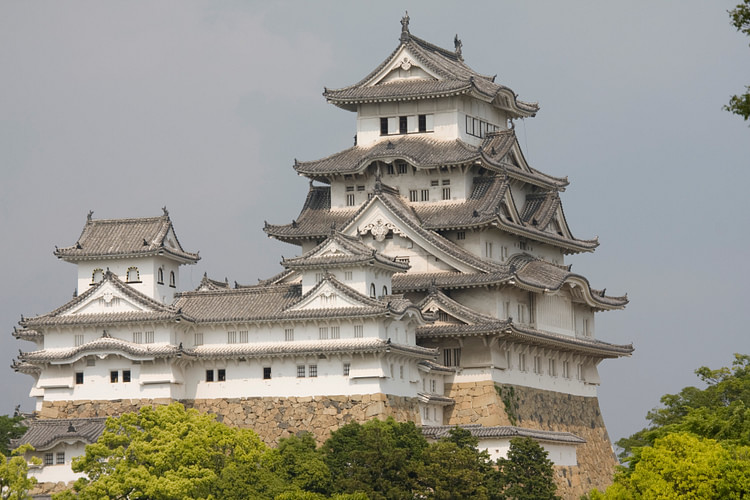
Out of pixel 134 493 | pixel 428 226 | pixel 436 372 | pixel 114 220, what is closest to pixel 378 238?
pixel 428 226

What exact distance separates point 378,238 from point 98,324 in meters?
14.2

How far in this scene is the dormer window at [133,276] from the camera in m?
67.7

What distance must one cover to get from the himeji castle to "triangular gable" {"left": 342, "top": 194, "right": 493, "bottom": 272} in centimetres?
9

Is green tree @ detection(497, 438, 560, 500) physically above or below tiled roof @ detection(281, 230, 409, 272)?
below

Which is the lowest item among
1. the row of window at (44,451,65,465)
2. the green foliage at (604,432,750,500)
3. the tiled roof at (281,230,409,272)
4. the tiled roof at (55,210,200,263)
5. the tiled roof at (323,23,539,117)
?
the green foliage at (604,432,750,500)

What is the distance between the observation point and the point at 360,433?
5619 cm

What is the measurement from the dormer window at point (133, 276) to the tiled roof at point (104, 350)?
124 inches

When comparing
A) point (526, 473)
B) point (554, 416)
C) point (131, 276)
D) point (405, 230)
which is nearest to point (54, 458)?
point (131, 276)

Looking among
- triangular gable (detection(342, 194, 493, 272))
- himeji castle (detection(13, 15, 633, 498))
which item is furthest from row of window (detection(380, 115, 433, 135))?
triangular gable (detection(342, 194, 493, 272))

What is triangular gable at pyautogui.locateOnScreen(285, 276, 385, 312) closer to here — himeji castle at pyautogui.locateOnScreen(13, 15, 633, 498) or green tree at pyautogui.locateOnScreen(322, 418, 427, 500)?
himeji castle at pyautogui.locateOnScreen(13, 15, 633, 498)

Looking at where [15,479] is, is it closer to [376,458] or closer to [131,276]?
[376,458]

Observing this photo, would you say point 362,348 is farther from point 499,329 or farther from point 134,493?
point 134,493

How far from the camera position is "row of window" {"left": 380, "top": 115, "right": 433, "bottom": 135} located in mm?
77375

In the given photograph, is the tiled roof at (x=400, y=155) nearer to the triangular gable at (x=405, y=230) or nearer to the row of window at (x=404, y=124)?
the row of window at (x=404, y=124)
